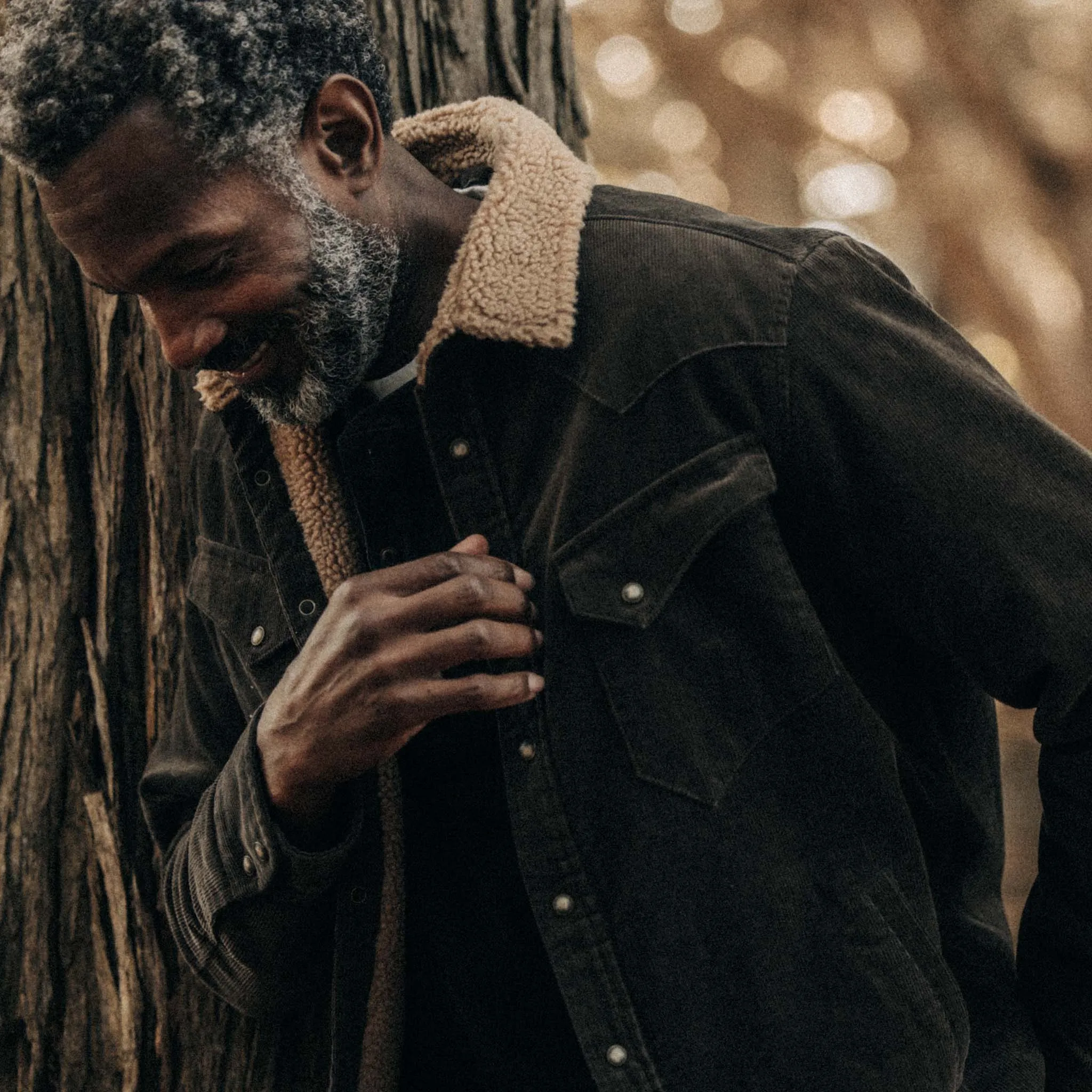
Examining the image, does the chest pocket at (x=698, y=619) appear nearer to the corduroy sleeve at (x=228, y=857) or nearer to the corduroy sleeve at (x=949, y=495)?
the corduroy sleeve at (x=949, y=495)

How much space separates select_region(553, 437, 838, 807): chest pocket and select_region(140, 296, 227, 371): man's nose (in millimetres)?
553

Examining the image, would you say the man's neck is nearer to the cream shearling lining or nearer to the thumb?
the cream shearling lining

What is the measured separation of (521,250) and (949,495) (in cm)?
64

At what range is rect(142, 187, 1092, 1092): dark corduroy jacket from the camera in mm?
1424

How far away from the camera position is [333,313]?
1.59 metres

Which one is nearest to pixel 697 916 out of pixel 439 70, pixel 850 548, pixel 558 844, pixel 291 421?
pixel 558 844

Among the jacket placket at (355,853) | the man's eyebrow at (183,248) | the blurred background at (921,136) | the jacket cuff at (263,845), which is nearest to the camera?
the man's eyebrow at (183,248)

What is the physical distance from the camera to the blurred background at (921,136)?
8102 millimetres

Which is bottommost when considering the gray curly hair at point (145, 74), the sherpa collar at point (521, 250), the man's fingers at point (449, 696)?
the man's fingers at point (449, 696)

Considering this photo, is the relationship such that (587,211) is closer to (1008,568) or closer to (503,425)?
(503,425)

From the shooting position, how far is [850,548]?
1500 millimetres

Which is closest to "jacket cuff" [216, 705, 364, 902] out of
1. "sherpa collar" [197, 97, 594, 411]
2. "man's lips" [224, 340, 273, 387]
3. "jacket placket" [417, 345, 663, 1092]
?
"jacket placket" [417, 345, 663, 1092]

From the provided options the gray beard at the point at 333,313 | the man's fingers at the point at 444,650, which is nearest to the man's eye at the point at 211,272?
the gray beard at the point at 333,313

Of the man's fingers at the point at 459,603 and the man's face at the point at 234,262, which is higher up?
the man's face at the point at 234,262
